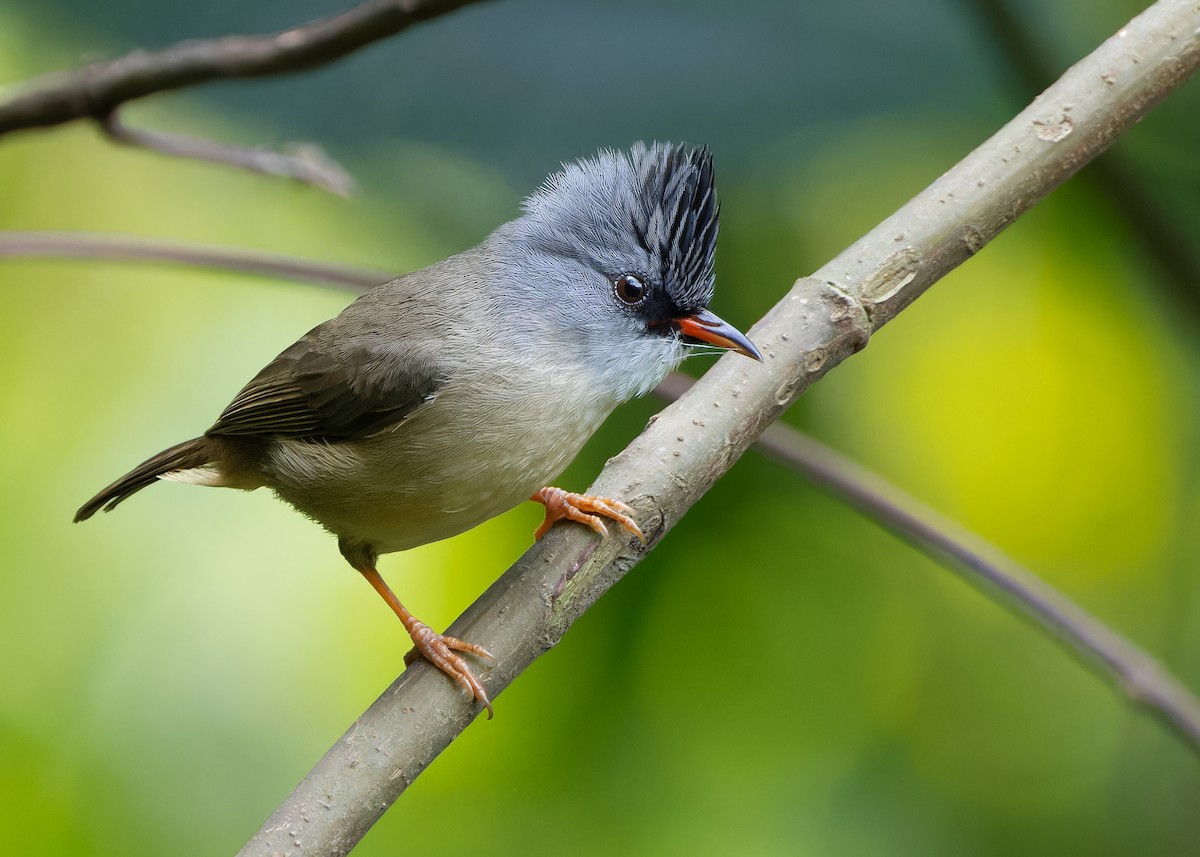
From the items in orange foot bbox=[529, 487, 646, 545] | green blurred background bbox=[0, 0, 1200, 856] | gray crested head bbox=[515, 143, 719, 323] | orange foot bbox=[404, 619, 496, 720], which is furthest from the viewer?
green blurred background bbox=[0, 0, 1200, 856]

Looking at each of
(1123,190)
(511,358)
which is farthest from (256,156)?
(1123,190)

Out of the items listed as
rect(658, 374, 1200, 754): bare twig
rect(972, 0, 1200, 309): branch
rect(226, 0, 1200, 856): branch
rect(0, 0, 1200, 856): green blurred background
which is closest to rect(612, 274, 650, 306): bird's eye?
rect(226, 0, 1200, 856): branch

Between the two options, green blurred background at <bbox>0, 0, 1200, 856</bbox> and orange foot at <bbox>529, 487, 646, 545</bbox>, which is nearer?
orange foot at <bbox>529, 487, 646, 545</bbox>

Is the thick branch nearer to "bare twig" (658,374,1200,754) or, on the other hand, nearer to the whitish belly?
the whitish belly

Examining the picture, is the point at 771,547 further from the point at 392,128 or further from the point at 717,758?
the point at 392,128

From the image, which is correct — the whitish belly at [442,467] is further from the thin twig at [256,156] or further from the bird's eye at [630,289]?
the thin twig at [256,156]

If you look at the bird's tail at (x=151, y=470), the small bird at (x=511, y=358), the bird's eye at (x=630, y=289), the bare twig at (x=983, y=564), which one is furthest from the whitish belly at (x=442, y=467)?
the bare twig at (x=983, y=564)

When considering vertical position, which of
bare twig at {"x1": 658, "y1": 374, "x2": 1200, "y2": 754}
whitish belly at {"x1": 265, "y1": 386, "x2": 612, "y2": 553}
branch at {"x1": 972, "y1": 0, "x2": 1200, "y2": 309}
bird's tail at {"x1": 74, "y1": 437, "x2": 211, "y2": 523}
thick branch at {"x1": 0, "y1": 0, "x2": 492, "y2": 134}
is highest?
branch at {"x1": 972, "y1": 0, "x2": 1200, "y2": 309}
